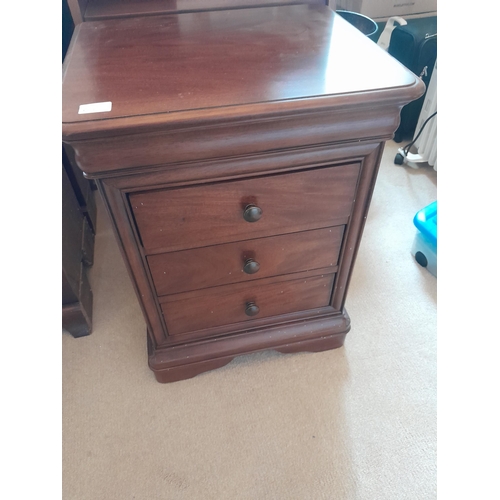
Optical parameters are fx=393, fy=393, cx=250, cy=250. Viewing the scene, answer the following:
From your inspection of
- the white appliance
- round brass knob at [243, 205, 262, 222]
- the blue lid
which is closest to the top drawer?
round brass knob at [243, 205, 262, 222]

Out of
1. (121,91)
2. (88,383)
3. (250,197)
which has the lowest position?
(88,383)

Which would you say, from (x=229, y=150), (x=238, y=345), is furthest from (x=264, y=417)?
(x=229, y=150)

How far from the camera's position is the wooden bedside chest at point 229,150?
0.59 metres

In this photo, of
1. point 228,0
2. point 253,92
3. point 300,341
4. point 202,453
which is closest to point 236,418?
point 202,453

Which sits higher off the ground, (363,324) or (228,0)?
(228,0)

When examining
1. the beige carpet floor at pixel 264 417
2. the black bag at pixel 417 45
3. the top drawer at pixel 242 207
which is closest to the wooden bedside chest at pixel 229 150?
the top drawer at pixel 242 207

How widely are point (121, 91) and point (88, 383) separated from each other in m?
0.77

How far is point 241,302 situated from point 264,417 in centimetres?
30

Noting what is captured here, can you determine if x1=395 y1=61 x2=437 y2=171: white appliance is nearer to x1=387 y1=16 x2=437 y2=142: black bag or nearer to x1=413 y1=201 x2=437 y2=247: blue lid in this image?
x1=387 y1=16 x2=437 y2=142: black bag

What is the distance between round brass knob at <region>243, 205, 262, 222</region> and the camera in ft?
2.33

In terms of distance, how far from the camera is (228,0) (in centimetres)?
89
